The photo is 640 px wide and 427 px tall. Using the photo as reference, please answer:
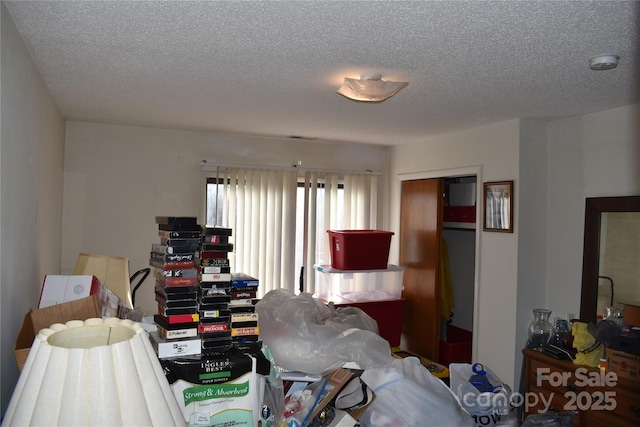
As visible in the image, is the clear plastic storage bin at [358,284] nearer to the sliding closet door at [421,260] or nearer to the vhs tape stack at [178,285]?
the sliding closet door at [421,260]

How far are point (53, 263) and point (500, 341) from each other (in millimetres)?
3341

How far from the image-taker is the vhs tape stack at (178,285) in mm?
1765

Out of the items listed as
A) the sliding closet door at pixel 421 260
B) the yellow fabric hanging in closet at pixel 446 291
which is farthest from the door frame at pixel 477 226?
the yellow fabric hanging in closet at pixel 446 291

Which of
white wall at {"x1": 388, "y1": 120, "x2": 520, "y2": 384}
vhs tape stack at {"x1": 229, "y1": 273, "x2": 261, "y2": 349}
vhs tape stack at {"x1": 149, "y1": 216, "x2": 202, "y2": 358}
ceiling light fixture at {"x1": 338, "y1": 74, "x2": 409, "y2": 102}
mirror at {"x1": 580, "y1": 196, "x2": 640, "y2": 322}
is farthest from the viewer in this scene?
white wall at {"x1": 388, "y1": 120, "x2": 520, "y2": 384}

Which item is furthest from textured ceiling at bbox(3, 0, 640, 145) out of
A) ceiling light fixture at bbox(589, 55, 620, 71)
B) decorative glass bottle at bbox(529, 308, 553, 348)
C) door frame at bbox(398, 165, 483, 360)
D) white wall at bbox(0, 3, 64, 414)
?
decorative glass bottle at bbox(529, 308, 553, 348)

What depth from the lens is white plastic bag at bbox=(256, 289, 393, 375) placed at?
6.88 ft

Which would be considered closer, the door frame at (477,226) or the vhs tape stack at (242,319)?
the vhs tape stack at (242,319)

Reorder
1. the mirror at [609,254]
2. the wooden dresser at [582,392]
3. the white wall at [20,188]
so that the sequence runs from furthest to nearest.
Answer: the mirror at [609,254] → the wooden dresser at [582,392] → the white wall at [20,188]

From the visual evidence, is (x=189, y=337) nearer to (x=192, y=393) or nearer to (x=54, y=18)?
(x=192, y=393)

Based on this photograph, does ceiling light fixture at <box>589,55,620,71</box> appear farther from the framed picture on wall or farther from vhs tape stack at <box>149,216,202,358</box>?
vhs tape stack at <box>149,216,202,358</box>

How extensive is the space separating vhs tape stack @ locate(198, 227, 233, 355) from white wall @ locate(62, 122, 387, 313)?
241 centimetres

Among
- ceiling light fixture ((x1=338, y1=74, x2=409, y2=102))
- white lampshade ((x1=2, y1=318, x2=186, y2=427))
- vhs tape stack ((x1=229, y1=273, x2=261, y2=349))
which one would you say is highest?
ceiling light fixture ((x1=338, y1=74, x2=409, y2=102))

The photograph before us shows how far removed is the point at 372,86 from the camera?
232 centimetres

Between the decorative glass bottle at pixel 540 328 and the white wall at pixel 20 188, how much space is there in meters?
3.05
